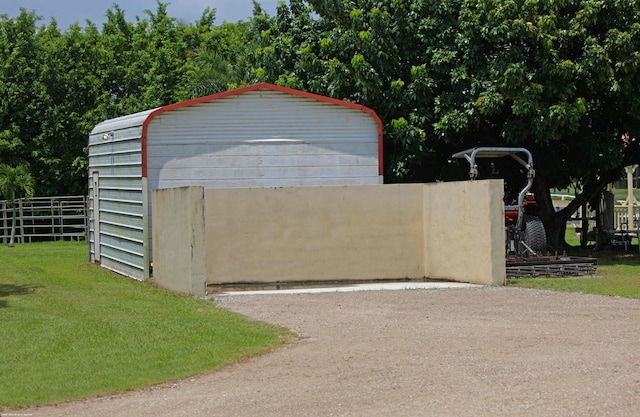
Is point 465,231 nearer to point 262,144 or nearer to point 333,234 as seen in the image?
point 333,234

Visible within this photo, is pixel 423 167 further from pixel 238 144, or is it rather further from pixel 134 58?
pixel 134 58

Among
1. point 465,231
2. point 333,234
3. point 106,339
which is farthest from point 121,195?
point 106,339

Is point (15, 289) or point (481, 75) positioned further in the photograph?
point (481, 75)

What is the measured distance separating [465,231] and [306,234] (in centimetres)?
285

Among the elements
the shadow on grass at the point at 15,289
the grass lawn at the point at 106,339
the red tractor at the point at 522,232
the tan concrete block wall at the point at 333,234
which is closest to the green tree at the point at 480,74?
the red tractor at the point at 522,232

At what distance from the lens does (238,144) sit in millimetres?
19781

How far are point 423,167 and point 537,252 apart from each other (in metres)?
5.67

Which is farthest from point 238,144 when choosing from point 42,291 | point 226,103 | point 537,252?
point 537,252

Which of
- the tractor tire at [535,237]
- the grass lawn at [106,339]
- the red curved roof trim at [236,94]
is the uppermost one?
the red curved roof trim at [236,94]

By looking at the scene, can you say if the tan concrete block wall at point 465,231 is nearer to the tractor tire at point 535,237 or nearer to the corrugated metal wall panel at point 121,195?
the tractor tire at point 535,237

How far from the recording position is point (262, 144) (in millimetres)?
19828

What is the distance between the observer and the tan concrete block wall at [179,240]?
15602 mm

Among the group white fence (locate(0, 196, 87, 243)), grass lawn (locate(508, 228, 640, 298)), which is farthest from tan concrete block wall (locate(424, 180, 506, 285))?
white fence (locate(0, 196, 87, 243))

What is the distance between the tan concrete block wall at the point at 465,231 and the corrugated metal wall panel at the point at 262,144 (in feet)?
8.35
